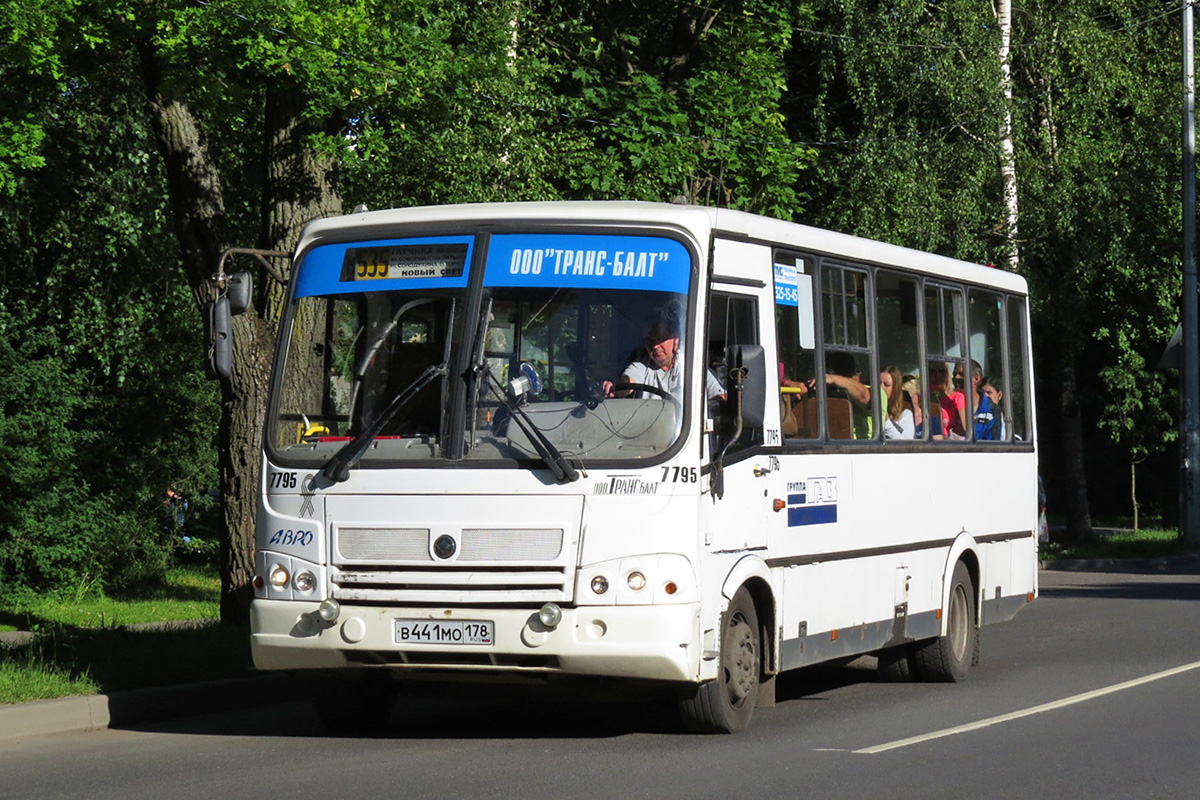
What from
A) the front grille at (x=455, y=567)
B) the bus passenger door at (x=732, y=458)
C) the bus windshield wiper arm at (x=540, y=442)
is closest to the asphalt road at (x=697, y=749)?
the front grille at (x=455, y=567)

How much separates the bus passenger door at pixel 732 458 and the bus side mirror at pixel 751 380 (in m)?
0.14

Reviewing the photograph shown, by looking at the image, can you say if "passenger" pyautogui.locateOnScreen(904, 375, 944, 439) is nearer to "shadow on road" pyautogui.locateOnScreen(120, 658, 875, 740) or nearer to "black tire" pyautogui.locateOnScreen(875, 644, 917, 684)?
"black tire" pyautogui.locateOnScreen(875, 644, 917, 684)

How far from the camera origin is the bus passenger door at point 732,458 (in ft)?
30.7

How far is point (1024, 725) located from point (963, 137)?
20401 mm

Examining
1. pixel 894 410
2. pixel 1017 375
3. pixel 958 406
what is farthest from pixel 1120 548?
pixel 894 410

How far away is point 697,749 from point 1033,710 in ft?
8.70

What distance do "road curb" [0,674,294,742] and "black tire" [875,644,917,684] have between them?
424cm

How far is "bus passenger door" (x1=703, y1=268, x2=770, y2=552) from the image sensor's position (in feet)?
30.7


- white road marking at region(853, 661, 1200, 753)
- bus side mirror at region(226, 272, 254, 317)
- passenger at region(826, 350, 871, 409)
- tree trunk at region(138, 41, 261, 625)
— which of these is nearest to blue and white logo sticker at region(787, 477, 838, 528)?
passenger at region(826, 350, 871, 409)

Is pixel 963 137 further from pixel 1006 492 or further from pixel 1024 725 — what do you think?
pixel 1024 725

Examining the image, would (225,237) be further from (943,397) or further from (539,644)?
(539,644)

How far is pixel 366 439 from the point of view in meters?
9.45

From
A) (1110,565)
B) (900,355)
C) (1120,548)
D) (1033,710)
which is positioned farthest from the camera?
(1120,548)

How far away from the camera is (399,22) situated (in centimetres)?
1489
